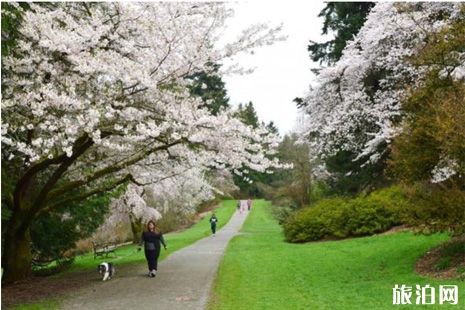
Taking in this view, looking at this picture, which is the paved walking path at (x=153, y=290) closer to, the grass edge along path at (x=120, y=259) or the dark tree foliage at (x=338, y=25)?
the grass edge along path at (x=120, y=259)

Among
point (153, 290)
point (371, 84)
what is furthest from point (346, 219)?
point (153, 290)

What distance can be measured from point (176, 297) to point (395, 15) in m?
13.9

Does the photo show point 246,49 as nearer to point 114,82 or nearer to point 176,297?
point 114,82

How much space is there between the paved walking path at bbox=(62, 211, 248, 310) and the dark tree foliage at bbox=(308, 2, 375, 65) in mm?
16496

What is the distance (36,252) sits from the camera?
18.3 metres

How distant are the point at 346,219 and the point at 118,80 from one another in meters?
14.5

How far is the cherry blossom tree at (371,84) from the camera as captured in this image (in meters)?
18.2

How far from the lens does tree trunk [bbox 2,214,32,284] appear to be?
14.4 m

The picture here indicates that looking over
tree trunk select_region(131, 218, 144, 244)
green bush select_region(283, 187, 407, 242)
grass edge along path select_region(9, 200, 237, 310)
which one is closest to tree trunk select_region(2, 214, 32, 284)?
grass edge along path select_region(9, 200, 237, 310)

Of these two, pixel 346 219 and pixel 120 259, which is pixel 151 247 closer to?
pixel 120 259

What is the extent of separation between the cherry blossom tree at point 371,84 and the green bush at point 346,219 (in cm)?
204

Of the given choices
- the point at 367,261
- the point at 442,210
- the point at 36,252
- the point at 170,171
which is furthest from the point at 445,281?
the point at 36,252

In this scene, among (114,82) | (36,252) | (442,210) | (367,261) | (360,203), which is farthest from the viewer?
(360,203)

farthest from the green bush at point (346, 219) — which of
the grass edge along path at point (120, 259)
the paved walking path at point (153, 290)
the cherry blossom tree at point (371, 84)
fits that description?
the paved walking path at point (153, 290)
